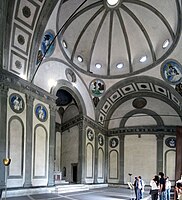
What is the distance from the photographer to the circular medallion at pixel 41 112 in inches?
722

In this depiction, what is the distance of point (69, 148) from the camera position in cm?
2692

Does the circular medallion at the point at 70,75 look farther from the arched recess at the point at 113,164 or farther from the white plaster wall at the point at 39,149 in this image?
the arched recess at the point at 113,164

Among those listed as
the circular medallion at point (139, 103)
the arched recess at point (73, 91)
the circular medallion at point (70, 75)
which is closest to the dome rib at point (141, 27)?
the circular medallion at point (139, 103)

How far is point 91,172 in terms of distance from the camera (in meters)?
26.8

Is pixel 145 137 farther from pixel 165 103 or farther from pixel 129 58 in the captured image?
pixel 129 58

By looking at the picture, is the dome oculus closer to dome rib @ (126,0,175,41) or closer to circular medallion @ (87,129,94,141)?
dome rib @ (126,0,175,41)

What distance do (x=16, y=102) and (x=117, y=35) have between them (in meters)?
13.1

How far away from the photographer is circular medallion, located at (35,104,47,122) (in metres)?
18.3

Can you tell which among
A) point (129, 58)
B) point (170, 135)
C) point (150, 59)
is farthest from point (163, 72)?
point (170, 135)

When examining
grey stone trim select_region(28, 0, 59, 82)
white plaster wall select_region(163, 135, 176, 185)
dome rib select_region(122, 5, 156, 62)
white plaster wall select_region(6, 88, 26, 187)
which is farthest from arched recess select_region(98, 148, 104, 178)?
grey stone trim select_region(28, 0, 59, 82)

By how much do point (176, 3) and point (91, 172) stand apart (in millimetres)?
16040

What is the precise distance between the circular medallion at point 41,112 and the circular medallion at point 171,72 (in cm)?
1074

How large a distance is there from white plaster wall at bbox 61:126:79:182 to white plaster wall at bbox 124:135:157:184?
6.78 m

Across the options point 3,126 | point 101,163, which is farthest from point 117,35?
point 3,126
